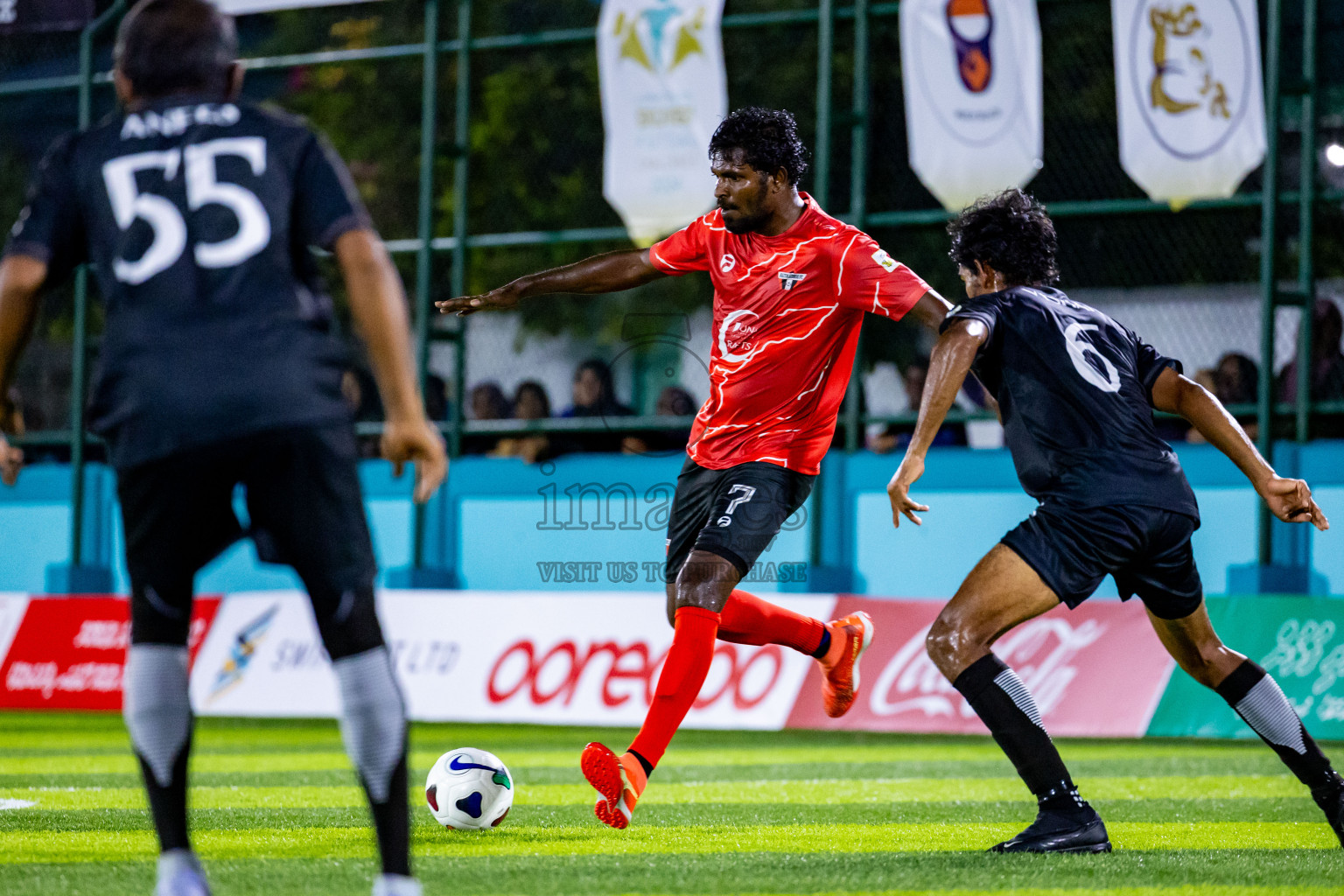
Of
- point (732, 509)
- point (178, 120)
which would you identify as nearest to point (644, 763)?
point (732, 509)

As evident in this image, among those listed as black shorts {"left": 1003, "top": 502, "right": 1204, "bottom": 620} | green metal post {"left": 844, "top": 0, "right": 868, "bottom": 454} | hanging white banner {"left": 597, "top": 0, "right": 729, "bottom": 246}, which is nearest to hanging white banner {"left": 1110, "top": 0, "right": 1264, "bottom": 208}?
green metal post {"left": 844, "top": 0, "right": 868, "bottom": 454}

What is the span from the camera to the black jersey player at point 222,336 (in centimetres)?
374

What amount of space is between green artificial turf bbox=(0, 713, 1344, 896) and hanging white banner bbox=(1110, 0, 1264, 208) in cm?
443

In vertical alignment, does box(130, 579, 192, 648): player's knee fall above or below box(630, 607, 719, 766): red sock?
above

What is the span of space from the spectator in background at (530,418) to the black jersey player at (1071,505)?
9796 mm

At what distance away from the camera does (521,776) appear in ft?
28.2

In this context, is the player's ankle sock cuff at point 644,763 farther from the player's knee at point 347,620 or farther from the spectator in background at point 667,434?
the spectator in background at point 667,434

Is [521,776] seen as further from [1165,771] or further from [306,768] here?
[1165,771]

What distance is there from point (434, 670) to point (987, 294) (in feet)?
26.0

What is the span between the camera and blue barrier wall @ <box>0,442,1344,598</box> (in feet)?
43.8

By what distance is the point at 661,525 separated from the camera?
1441 centimetres

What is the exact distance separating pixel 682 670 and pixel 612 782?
21.3 inches

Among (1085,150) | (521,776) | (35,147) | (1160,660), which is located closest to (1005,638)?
Result: (1160,660)

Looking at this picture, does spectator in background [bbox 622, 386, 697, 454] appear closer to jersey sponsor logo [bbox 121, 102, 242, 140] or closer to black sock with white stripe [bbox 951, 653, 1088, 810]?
black sock with white stripe [bbox 951, 653, 1088, 810]
